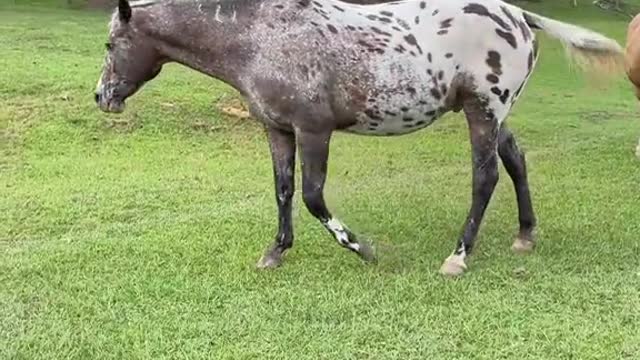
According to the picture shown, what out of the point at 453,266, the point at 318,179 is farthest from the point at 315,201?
the point at 453,266

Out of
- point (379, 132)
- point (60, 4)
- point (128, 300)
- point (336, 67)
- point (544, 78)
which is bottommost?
point (60, 4)

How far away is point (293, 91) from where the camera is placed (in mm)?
4535

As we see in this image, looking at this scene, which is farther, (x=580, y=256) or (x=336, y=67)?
(x=580, y=256)

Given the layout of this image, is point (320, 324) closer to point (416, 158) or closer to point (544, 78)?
point (416, 158)

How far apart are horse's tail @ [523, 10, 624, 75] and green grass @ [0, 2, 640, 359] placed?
28cm

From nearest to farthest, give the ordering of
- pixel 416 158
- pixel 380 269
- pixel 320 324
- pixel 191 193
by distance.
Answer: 1. pixel 320 324
2. pixel 380 269
3. pixel 191 193
4. pixel 416 158

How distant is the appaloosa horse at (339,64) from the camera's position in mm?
4590

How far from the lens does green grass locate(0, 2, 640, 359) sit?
3.95 metres

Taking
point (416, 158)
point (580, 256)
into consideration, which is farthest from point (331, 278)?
point (416, 158)

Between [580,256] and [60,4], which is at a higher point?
[580,256]

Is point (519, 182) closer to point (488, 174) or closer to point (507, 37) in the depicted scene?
point (488, 174)

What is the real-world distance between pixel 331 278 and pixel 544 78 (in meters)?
9.95

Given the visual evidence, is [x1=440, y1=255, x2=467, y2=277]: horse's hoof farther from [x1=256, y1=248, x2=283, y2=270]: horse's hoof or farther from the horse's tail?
the horse's tail

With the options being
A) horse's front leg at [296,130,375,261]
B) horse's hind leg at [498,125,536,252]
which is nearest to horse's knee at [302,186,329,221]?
horse's front leg at [296,130,375,261]
